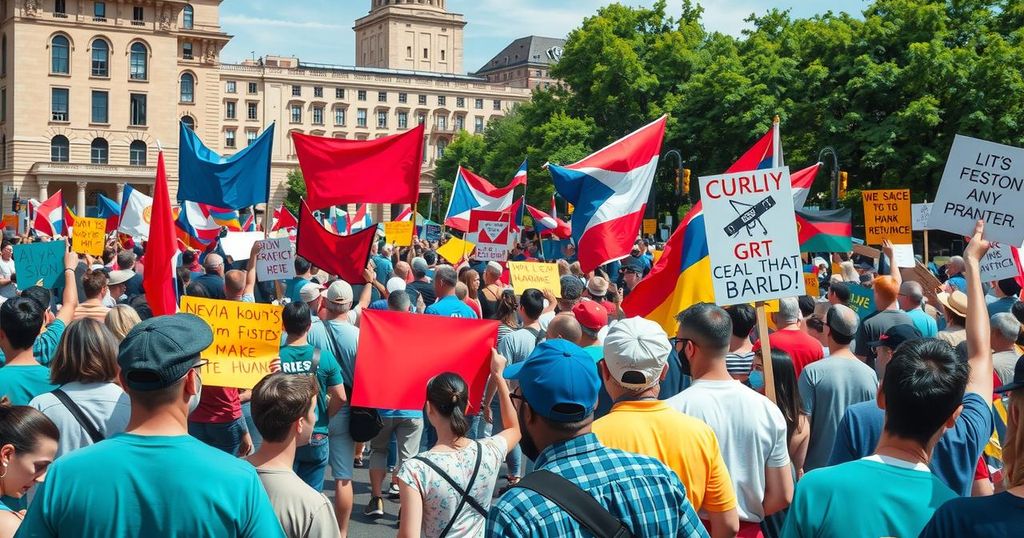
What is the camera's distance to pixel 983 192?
689 cm

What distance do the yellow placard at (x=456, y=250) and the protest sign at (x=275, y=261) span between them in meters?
6.57

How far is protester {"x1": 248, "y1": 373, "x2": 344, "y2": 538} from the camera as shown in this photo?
370 centimetres

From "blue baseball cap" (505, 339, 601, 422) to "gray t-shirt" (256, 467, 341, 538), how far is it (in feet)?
3.18

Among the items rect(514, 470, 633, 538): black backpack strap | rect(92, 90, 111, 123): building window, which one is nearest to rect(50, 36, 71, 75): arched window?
rect(92, 90, 111, 123): building window

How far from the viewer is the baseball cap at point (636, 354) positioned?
145 inches

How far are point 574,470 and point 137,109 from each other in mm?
80476

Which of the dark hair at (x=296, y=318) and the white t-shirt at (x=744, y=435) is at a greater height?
the dark hair at (x=296, y=318)

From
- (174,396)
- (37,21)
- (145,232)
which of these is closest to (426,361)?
(174,396)

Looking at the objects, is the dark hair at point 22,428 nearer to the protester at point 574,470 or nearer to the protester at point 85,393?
the protester at point 85,393

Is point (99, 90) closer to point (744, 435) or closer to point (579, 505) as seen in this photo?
point (744, 435)

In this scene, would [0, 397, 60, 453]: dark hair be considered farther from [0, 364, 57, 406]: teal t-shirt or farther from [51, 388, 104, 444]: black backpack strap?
[0, 364, 57, 406]: teal t-shirt

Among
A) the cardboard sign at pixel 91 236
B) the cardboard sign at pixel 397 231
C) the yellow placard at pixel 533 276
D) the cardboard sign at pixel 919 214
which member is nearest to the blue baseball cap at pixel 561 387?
the yellow placard at pixel 533 276

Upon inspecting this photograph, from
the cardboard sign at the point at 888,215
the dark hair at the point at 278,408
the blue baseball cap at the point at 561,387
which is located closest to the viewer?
the blue baseball cap at the point at 561,387

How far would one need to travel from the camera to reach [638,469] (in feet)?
9.84
